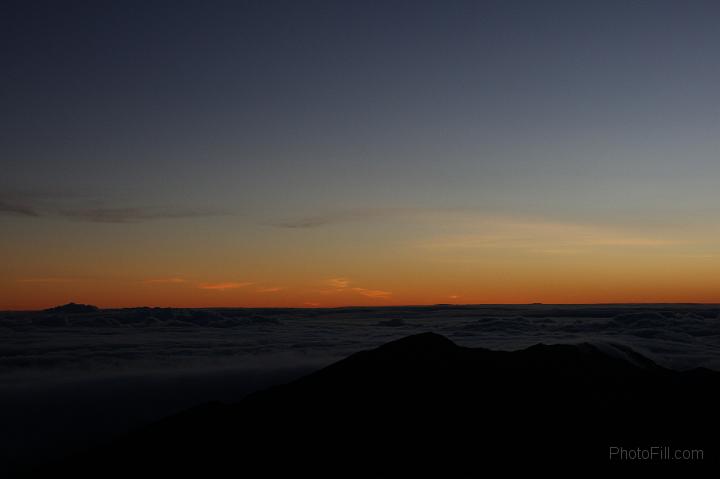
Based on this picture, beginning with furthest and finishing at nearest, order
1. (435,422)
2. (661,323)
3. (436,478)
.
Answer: (661,323)
(435,422)
(436,478)

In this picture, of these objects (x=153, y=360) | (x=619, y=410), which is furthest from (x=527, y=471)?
(x=153, y=360)

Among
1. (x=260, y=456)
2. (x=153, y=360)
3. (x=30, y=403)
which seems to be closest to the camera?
(x=260, y=456)

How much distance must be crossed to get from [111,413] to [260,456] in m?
3.81

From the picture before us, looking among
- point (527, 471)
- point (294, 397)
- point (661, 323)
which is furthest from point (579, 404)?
point (661, 323)

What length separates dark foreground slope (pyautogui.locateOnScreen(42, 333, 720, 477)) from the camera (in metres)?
8.66

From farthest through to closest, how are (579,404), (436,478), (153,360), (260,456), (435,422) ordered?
(153,360) < (579,404) < (435,422) < (260,456) < (436,478)

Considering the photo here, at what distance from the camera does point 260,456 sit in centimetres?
884

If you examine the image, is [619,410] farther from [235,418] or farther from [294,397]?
[235,418]

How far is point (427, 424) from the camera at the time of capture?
9664 millimetres

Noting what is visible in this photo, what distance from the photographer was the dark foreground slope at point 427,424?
341 inches

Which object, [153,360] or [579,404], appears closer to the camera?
[579,404]

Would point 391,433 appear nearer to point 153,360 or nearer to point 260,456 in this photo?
point 260,456

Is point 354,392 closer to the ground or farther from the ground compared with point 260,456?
farther from the ground

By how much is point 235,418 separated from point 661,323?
93.3 feet
